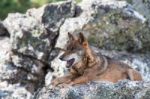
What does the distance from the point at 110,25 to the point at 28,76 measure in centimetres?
138

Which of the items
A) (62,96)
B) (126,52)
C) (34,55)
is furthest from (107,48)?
(62,96)

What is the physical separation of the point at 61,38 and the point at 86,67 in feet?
5.15

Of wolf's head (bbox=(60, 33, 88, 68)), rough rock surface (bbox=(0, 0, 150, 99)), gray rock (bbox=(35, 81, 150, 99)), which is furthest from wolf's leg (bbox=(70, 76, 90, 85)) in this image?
rough rock surface (bbox=(0, 0, 150, 99))

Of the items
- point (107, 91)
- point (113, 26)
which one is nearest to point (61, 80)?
point (107, 91)

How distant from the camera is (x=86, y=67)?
7.66m

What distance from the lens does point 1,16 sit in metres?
19.5

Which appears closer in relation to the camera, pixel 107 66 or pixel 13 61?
pixel 107 66

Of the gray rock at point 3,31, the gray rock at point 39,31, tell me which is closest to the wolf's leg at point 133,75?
the gray rock at point 39,31

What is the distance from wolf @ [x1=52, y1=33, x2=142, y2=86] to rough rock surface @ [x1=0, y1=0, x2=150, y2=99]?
4.18ft

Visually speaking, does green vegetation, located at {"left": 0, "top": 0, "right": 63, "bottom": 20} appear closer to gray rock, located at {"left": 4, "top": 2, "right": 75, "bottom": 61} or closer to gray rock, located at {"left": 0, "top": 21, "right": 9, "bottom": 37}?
gray rock, located at {"left": 0, "top": 21, "right": 9, "bottom": 37}

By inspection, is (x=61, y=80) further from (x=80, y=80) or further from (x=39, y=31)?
(x=39, y=31)

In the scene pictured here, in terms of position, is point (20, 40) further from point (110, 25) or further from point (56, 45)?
point (110, 25)

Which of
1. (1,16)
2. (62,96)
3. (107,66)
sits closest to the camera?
(62,96)

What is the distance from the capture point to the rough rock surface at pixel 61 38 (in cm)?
919
